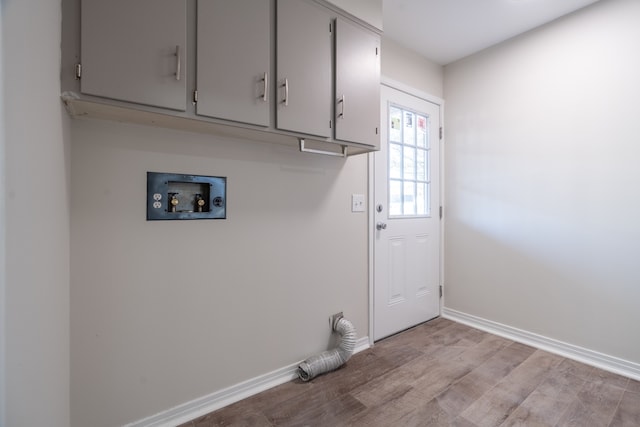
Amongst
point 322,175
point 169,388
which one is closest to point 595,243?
point 322,175

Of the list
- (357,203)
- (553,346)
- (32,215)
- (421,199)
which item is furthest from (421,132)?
(32,215)

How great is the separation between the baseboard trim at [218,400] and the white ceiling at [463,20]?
8.70 ft

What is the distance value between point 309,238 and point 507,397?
1.53 metres

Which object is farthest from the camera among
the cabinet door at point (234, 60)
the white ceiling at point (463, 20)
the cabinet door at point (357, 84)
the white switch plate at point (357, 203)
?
the white switch plate at point (357, 203)

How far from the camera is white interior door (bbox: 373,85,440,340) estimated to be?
8.13 ft

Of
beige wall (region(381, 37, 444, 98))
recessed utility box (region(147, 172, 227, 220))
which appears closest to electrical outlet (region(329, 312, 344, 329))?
recessed utility box (region(147, 172, 227, 220))

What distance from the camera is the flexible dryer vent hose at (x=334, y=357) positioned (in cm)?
190

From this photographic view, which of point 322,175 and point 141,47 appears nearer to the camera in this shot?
point 141,47

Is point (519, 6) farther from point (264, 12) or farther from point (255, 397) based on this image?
point (255, 397)

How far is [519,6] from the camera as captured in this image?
211 centimetres

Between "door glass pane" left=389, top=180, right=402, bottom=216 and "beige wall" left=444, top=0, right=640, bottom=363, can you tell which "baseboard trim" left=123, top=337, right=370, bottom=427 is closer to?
"door glass pane" left=389, top=180, right=402, bottom=216

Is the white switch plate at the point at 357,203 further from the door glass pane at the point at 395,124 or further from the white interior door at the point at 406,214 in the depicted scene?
the door glass pane at the point at 395,124

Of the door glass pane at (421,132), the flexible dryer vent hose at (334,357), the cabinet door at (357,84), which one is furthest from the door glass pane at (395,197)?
the flexible dryer vent hose at (334,357)

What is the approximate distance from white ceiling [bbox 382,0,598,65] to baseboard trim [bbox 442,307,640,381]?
2.51 meters
